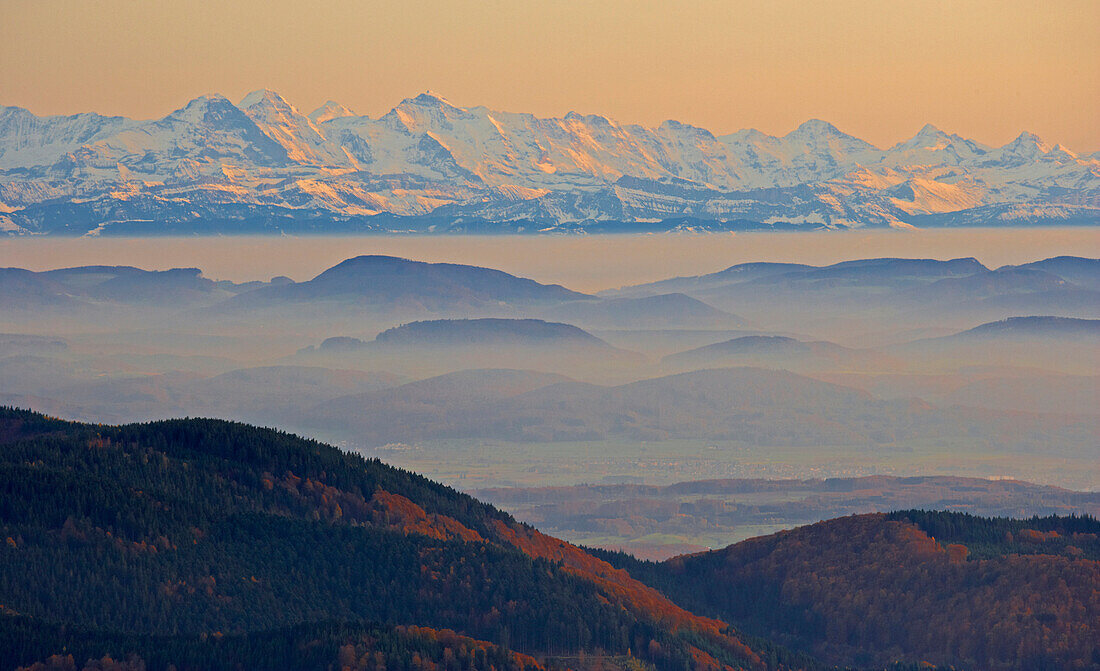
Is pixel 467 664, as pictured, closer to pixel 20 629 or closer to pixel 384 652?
pixel 384 652

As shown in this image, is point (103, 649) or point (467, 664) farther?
point (467, 664)

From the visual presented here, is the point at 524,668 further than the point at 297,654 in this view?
Yes

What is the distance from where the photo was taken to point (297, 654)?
188 metres

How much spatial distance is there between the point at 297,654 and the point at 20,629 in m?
28.4

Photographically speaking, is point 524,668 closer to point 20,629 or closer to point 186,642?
point 186,642

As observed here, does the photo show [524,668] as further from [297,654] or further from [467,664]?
[297,654]

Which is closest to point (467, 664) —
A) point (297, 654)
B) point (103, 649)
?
point (297, 654)

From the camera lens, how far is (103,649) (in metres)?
181

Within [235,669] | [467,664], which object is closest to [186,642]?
[235,669]

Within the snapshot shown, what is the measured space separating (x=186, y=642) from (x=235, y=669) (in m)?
10.4

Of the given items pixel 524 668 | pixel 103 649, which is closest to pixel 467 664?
pixel 524 668

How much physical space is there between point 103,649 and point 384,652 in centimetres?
2966

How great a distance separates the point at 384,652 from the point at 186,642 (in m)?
21.4

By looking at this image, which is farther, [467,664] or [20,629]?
[467,664]
